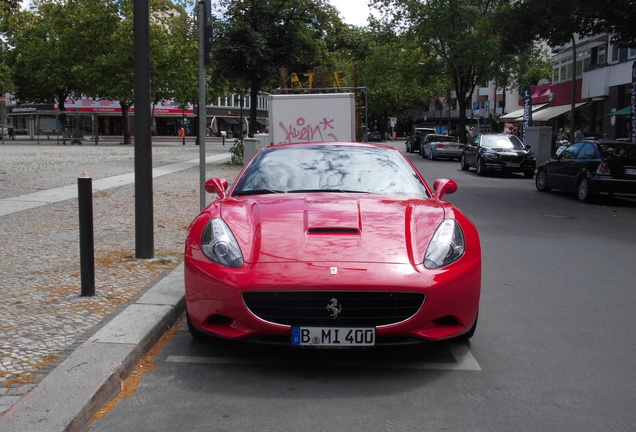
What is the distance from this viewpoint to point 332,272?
3955mm

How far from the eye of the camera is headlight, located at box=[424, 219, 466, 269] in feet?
13.8

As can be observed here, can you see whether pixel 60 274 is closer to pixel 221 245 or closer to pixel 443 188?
pixel 221 245

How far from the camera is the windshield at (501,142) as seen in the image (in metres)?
24.0

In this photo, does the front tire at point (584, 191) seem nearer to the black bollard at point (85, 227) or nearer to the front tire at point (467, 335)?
the front tire at point (467, 335)

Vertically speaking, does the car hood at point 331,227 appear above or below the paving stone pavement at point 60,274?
above

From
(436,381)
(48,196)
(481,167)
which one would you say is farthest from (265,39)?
(436,381)

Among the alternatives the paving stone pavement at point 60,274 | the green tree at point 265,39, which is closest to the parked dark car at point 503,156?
the green tree at point 265,39

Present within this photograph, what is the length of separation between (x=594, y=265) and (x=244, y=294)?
551 cm

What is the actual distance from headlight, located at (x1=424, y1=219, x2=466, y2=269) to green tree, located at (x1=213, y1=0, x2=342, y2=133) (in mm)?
20232

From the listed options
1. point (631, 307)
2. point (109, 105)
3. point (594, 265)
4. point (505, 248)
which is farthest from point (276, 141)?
point (109, 105)

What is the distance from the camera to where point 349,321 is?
13.0 ft

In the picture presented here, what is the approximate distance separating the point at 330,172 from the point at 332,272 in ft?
5.79

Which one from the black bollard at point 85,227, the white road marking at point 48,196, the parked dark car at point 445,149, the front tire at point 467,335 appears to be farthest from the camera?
the parked dark car at point 445,149

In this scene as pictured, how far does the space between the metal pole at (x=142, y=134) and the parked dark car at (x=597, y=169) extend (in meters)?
11.4
